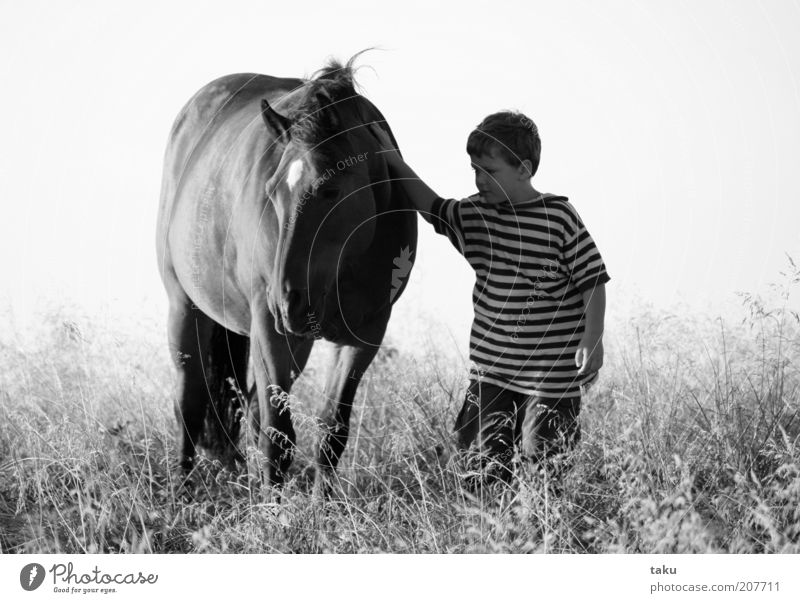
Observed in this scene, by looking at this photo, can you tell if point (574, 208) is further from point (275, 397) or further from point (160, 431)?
point (160, 431)

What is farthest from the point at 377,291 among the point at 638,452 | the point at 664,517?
the point at 664,517

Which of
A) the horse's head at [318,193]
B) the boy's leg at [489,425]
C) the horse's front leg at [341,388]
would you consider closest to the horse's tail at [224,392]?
the horse's front leg at [341,388]

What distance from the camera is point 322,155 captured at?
12.5ft

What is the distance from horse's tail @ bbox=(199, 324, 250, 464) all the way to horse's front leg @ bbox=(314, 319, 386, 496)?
75 centimetres

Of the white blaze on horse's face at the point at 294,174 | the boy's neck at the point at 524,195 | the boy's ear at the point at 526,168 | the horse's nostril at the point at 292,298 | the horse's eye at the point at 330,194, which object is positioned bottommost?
the horse's nostril at the point at 292,298

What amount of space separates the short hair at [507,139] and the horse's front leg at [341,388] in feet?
4.18

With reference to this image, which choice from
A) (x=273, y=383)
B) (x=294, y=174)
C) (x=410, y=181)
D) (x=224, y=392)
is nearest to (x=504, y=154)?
(x=410, y=181)

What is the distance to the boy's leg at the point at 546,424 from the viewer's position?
4047mm

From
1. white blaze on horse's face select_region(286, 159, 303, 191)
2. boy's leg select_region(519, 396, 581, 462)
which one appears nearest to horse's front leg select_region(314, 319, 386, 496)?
boy's leg select_region(519, 396, 581, 462)

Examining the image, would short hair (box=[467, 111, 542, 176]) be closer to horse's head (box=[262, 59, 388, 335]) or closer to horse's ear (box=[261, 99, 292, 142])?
horse's head (box=[262, 59, 388, 335])

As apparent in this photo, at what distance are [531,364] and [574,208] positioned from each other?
2.42ft

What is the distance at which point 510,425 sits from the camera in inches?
165

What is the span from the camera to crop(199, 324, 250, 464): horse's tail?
5363mm

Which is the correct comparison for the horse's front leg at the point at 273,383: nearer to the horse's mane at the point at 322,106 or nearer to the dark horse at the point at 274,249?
the dark horse at the point at 274,249
